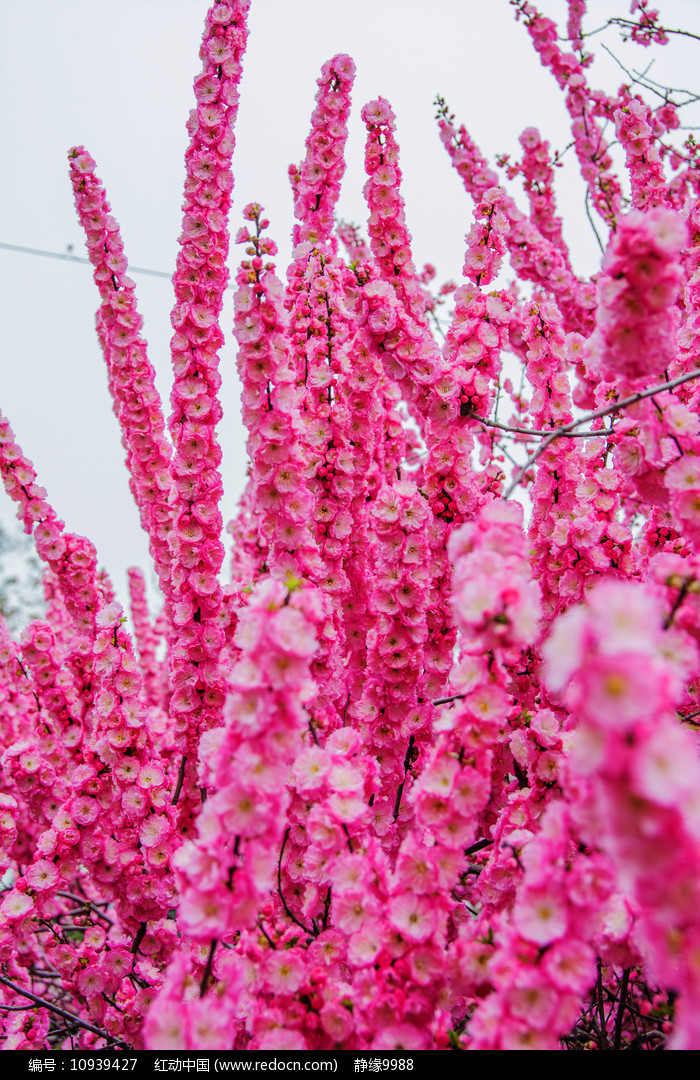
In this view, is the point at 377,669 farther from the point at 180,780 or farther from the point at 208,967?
the point at 208,967

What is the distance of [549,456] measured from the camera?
9.29 feet

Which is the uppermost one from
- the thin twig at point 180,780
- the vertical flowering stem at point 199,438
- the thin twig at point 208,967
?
the vertical flowering stem at point 199,438

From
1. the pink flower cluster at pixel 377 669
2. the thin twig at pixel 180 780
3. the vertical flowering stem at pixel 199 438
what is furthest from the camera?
the thin twig at pixel 180 780

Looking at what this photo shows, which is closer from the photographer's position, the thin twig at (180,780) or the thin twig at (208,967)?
the thin twig at (208,967)

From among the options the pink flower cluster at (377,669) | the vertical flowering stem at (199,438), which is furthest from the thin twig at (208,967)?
the vertical flowering stem at (199,438)

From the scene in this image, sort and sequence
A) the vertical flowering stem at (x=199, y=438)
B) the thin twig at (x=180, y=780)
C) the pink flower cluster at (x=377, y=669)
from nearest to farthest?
the pink flower cluster at (x=377, y=669) → the vertical flowering stem at (x=199, y=438) → the thin twig at (x=180, y=780)

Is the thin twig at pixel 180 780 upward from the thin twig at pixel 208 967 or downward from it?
upward

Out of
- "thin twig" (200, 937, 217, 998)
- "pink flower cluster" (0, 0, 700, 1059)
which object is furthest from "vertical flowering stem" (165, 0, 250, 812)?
"thin twig" (200, 937, 217, 998)

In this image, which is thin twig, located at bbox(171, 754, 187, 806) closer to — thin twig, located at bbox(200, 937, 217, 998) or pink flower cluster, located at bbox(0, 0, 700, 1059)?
pink flower cluster, located at bbox(0, 0, 700, 1059)

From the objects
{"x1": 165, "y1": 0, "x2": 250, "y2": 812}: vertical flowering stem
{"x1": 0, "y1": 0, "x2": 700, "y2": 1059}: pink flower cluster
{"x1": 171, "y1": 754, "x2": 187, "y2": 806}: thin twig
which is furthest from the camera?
{"x1": 171, "y1": 754, "x2": 187, "y2": 806}: thin twig

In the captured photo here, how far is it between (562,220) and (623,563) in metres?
3.91

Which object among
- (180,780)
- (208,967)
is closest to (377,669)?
(180,780)

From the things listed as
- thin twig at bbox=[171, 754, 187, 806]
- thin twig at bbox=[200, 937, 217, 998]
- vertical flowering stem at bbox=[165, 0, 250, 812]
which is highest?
vertical flowering stem at bbox=[165, 0, 250, 812]

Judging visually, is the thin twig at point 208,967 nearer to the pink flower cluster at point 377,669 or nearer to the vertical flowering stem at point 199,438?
the pink flower cluster at point 377,669
